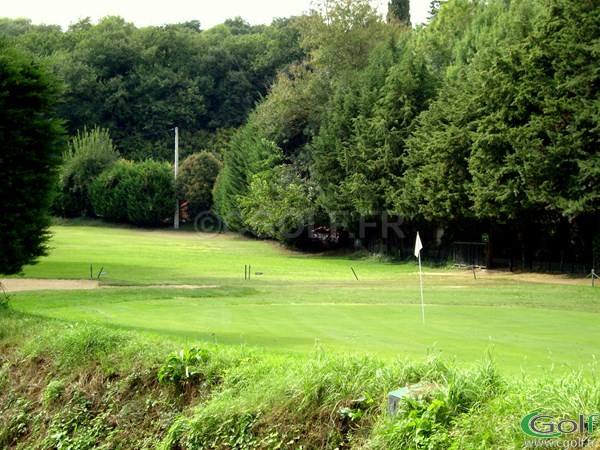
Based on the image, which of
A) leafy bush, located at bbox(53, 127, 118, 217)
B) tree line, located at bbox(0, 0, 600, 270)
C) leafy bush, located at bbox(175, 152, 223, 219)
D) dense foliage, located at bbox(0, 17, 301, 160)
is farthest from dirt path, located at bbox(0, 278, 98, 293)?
dense foliage, located at bbox(0, 17, 301, 160)

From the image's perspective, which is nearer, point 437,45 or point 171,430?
point 171,430

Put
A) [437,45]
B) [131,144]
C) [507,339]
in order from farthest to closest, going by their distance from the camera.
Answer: [131,144]
[437,45]
[507,339]

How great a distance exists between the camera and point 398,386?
25.7 feet

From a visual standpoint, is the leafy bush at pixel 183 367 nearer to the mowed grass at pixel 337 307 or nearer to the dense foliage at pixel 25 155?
the mowed grass at pixel 337 307

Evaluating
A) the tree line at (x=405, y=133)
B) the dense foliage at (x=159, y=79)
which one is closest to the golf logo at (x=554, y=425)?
the tree line at (x=405, y=133)

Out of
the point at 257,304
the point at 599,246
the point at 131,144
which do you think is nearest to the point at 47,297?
the point at 257,304

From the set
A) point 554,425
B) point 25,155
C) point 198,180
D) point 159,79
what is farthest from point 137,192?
point 554,425

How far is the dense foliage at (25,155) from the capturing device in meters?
21.8

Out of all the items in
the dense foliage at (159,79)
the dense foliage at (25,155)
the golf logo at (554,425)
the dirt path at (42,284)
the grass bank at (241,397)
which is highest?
the dense foliage at (159,79)

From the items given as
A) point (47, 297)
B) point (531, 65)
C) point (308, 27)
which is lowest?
point (47, 297)

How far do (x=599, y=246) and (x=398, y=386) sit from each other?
32807 millimetres

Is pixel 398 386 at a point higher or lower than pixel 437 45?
lower

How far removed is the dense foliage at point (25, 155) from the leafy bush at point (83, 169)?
2554 inches

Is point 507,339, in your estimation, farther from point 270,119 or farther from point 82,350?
point 270,119
